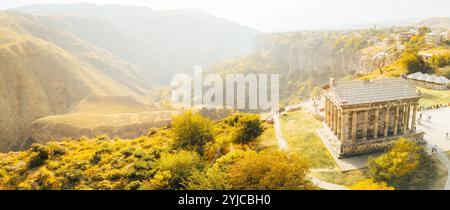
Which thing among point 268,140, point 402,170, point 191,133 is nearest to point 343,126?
point 402,170

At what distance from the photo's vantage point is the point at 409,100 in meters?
35.2

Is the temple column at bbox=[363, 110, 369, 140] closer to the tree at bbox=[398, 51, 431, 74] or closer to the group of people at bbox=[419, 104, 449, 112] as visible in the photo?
the group of people at bbox=[419, 104, 449, 112]

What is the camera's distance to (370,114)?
34625 millimetres

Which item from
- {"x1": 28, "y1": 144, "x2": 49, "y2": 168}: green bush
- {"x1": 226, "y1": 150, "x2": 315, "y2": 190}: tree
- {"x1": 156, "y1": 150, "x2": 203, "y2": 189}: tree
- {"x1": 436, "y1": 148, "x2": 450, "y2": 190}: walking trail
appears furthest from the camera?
{"x1": 28, "y1": 144, "x2": 49, "y2": 168}: green bush

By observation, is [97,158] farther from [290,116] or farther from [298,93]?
[298,93]

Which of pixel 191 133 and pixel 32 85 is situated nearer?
pixel 191 133

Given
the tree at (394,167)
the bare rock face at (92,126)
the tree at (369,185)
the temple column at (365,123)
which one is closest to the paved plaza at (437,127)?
the temple column at (365,123)

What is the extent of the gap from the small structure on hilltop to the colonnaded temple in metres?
23.5

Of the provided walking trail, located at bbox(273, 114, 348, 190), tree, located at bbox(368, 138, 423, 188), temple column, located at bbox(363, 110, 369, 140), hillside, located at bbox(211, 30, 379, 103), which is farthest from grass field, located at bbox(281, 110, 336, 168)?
hillside, located at bbox(211, 30, 379, 103)

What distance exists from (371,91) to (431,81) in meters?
27.9

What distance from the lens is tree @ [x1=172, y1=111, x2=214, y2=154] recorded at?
38406mm

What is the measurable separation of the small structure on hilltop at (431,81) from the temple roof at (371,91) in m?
23.5

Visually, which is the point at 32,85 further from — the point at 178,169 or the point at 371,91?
the point at 371,91

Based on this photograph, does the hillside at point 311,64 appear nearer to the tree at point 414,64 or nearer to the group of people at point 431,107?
the tree at point 414,64
